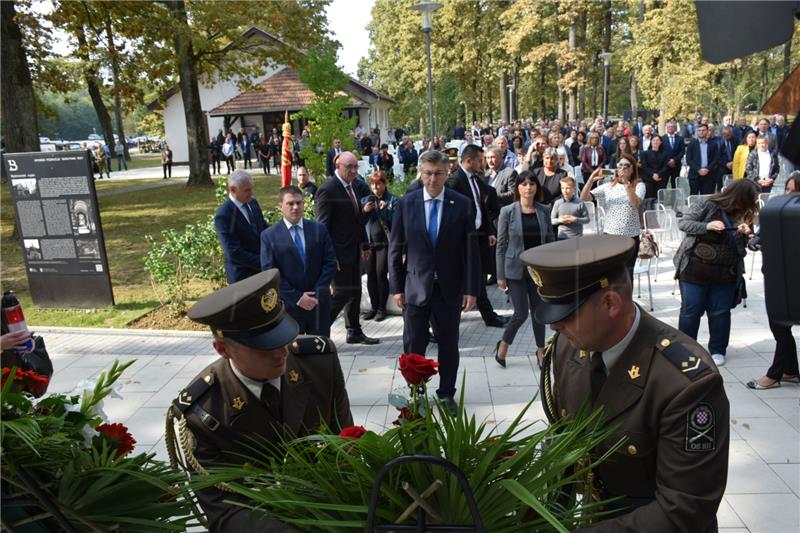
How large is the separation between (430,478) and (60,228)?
9.24 meters

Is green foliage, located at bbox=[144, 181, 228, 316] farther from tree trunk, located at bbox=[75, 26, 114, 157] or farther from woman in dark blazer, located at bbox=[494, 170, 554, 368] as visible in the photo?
tree trunk, located at bbox=[75, 26, 114, 157]

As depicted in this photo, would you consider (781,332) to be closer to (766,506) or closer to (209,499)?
(766,506)

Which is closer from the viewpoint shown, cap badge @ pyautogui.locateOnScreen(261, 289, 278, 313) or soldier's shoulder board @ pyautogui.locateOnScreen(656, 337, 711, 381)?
soldier's shoulder board @ pyautogui.locateOnScreen(656, 337, 711, 381)

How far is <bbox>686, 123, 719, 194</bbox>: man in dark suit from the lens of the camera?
14.4 metres

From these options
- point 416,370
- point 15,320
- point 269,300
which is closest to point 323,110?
point 15,320

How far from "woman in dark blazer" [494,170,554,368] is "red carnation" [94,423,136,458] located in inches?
193

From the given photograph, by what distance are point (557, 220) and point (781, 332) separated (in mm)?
2583

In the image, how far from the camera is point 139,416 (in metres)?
→ 5.86

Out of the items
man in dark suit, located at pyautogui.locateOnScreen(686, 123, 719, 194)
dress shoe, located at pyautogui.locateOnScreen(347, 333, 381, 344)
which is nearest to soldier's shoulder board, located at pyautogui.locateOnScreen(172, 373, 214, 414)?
dress shoe, located at pyautogui.locateOnScreen(347, 333, 381, 344)

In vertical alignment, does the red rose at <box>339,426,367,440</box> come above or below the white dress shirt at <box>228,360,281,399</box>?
above

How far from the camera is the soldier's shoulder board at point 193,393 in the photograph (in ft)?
7.70

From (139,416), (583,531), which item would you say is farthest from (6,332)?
(583,531)

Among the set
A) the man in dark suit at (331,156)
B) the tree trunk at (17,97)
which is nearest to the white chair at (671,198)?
the man in dark suit at (331,156)

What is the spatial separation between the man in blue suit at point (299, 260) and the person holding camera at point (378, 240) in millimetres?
2281
